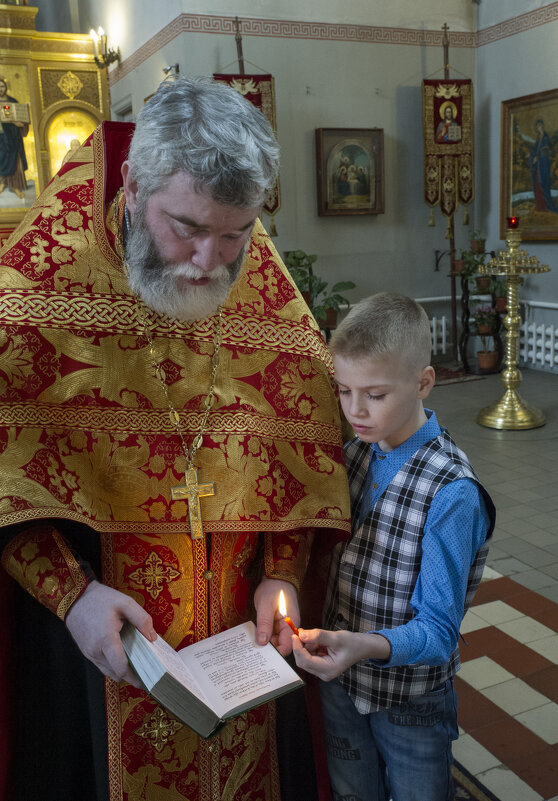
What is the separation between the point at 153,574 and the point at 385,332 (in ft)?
2.13

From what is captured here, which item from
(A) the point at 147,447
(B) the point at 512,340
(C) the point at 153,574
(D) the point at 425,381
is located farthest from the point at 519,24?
(C) the point at 153,574

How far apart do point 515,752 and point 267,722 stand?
45.7 inches

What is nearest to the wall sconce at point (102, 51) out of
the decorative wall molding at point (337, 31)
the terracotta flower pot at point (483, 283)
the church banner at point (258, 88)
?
the decorative wall molding at point (337, 31)

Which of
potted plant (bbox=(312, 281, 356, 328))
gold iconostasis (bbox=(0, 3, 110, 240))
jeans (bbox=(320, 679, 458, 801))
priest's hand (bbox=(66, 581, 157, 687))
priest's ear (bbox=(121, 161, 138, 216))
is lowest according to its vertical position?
jeans (bbox=(320, 679, 458, 801))

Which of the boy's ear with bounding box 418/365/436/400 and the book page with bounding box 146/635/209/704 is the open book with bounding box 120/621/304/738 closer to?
the book page with bounding box 146/635/209/704

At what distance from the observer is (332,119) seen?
815 cm

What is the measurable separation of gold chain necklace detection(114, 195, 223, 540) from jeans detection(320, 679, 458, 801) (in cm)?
52

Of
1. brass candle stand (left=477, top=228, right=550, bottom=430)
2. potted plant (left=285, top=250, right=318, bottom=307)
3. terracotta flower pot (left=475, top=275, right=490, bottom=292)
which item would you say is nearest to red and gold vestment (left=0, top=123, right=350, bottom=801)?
brass candle stand (left=477, top=228, right=550, bottom=430)

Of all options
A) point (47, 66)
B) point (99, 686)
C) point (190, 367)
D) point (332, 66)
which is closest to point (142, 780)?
point (99, 686)

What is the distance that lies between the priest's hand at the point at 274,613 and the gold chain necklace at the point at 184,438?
0.56ft

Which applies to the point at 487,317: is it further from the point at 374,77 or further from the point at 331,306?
the point at 374,77

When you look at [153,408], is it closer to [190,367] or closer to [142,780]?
[190,367]

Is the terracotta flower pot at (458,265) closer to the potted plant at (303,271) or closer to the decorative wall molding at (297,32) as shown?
the potted plant at (303,271)

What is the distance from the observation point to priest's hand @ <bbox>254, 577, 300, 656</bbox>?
1418 millimetres
